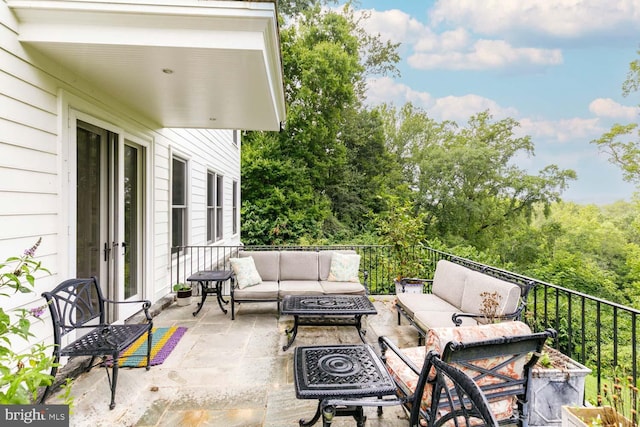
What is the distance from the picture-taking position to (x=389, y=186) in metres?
16.3

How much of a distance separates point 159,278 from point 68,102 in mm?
2892

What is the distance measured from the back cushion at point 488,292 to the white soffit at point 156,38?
299cm

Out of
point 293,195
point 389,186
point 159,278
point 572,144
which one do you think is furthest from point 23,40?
point 572,144

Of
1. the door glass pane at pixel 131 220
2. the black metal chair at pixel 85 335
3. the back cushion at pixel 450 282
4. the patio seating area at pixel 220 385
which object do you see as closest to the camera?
the patio seating area at pixel 220 385

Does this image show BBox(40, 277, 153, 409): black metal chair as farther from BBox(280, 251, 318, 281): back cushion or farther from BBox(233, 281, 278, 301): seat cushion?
BBox(280, 251, 318, 281): back cushion

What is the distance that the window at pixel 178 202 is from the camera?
19.3ft

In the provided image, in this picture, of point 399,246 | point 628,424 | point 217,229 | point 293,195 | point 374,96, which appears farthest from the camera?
point 374,96

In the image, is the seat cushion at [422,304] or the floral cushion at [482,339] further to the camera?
the seat cushion at [422,304]

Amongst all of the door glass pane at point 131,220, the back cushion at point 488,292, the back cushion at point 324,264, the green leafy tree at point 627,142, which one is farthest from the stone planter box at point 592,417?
the green leafy tree at point 627,142

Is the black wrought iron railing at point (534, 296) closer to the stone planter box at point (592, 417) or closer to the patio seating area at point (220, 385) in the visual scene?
the stone planter box at point (592, 417)

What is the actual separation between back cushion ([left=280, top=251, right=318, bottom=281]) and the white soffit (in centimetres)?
290

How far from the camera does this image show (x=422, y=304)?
13.0 ft

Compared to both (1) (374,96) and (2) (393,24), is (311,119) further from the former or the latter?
(2) (393,24)

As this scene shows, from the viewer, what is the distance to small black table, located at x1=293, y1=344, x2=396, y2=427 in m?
1.93
